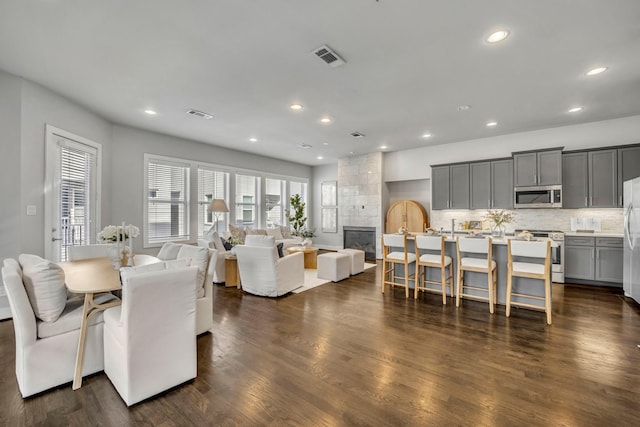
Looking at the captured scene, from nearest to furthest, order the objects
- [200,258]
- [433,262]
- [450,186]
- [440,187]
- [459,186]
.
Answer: [200,258] → [433,262] → [459,186] → [450,186] → [440,187]

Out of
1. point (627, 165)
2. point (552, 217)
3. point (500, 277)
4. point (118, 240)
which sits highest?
point (627, 165)

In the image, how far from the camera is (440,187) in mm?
6750

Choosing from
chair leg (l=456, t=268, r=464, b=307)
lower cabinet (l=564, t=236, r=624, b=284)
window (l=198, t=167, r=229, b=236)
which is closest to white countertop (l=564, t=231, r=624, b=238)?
lower cabinet (l=564, t=236, r=624, b=284)

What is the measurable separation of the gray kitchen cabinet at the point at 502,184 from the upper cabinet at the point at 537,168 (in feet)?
0.48

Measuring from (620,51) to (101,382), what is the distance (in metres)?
5.78

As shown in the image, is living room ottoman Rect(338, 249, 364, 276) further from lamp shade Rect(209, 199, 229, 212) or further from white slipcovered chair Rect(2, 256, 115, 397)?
white slipcovered chair Rect(2, 256, 115, 397)

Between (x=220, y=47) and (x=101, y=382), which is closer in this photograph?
(x=101, y=382)

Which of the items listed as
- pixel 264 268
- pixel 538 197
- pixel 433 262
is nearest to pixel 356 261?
pixel 433 262

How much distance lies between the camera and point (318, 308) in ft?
12.5

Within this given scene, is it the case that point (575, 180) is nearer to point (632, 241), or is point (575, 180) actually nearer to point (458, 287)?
point (632, 241)

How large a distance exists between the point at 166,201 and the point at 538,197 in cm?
784

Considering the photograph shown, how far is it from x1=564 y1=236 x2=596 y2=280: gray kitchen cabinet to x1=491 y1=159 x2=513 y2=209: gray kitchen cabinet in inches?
48.4

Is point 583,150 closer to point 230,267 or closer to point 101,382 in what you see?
point 230,267

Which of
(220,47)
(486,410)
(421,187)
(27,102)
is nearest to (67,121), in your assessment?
(27,102)
